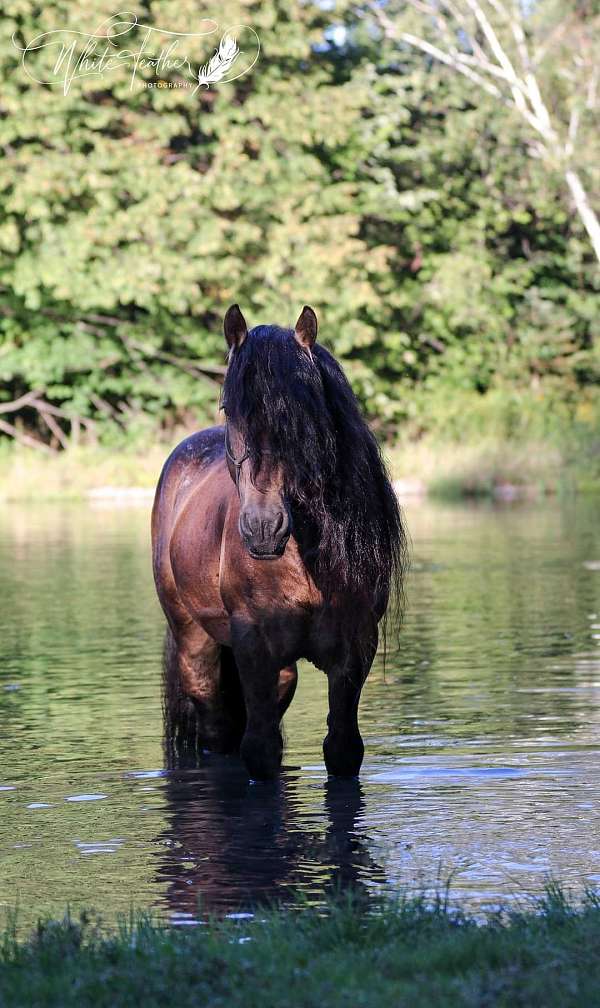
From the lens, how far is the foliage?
33906mm

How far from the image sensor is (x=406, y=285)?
37.7 metres

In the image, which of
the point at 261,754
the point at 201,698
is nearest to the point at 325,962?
the point at 261,754

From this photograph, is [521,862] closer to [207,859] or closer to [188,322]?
[207,859]

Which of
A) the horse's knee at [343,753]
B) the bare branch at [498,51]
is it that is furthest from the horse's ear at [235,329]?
the bare branch at [498,51]

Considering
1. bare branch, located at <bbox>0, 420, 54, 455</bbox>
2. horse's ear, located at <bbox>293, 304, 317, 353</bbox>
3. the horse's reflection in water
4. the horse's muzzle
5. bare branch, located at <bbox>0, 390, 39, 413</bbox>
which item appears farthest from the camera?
bare branch, located at <bbox>0, 390, 39, 413</bbox>

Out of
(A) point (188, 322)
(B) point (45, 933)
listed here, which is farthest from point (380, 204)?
(B) point (45, 933)

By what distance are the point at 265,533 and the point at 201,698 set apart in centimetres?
205

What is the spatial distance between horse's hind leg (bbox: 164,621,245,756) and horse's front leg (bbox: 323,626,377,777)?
959 millimetres

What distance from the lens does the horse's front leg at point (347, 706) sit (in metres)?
6.82

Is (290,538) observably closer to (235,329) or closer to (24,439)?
(235,329)

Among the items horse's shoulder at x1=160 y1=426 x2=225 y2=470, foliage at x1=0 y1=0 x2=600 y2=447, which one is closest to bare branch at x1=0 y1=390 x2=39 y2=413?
foliage at x1=0 y1=0 x2=600 y2=447

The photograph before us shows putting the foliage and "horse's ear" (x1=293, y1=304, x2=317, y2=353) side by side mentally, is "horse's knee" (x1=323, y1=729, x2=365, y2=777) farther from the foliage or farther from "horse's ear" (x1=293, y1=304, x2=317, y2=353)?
the foliage

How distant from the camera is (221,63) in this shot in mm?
32844

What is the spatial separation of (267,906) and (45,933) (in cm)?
82
